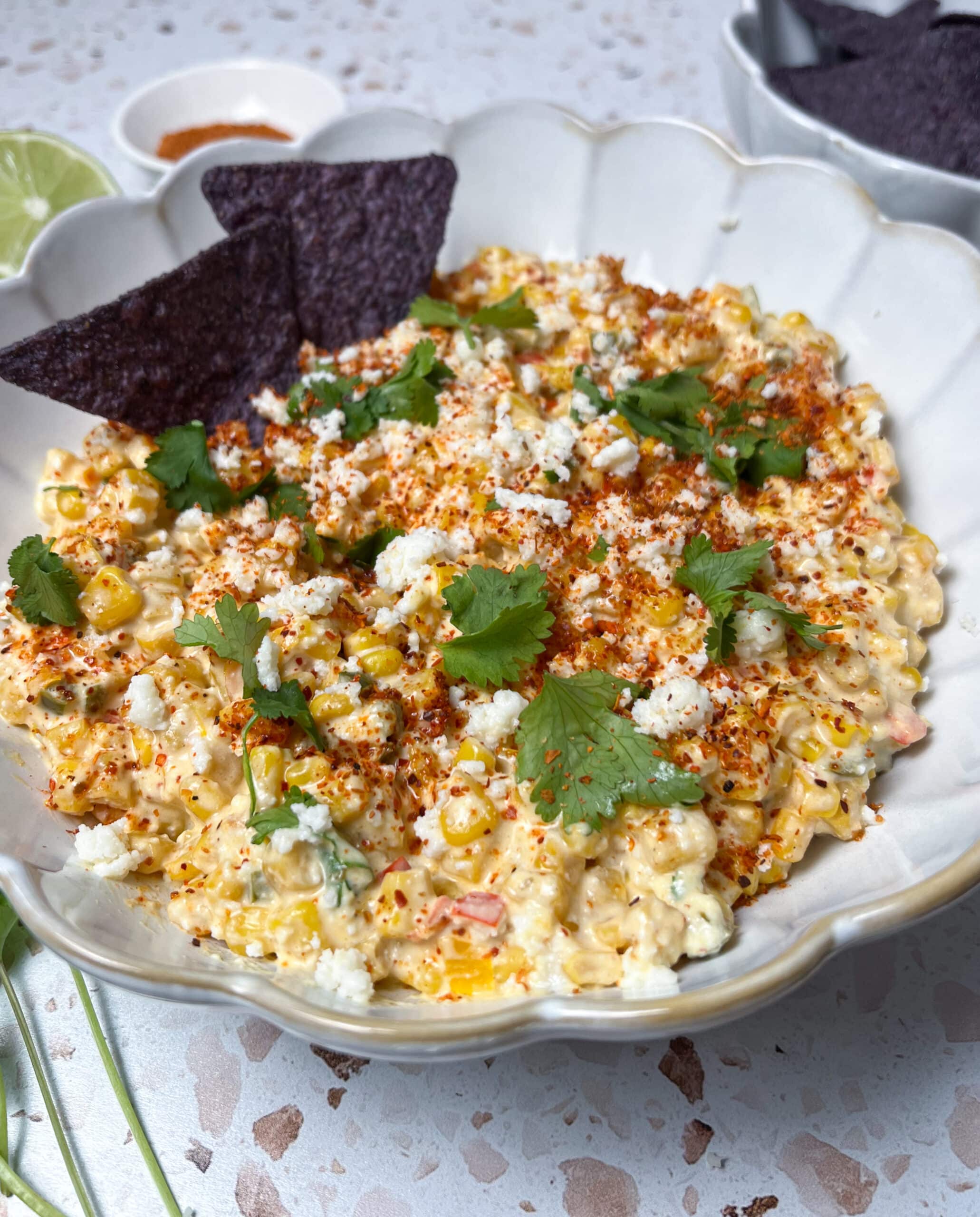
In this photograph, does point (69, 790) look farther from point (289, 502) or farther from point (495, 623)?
point (495, 623)

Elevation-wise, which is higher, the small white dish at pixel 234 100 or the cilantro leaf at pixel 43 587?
the small white dish at pixel 234 100

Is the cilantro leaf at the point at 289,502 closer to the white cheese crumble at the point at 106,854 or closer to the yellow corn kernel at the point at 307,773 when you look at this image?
the yellow corn kernel at the point at 307,773

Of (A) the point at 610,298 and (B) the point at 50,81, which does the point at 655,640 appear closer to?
(A) the point at 610,298

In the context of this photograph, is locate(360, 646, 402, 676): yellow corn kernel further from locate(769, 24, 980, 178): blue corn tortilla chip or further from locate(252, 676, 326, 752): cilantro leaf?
locate(769, 24, 980, 178): blue corn tortilla chip

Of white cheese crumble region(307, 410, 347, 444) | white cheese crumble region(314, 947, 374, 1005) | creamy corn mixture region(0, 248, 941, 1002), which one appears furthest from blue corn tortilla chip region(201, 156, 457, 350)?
white cheese crumble region(314, 947, 374, 1005)

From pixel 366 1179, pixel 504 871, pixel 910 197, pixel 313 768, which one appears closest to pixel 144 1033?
pixel 366 1179

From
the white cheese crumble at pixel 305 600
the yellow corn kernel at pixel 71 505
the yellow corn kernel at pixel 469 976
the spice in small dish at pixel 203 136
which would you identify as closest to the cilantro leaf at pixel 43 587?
the yellow corn kernel at pixel 71 505
